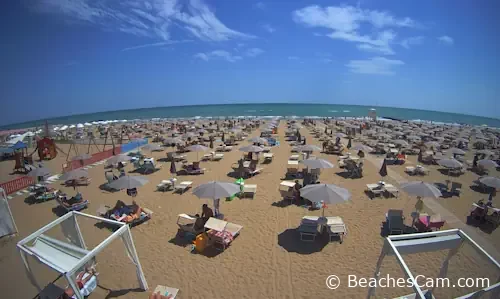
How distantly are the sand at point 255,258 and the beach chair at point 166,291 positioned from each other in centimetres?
19

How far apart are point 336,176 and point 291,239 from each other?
266 inches

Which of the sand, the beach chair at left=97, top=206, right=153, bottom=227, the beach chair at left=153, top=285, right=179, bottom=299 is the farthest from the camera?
the beach chair at left=97, top=206, right=153, bottom=227

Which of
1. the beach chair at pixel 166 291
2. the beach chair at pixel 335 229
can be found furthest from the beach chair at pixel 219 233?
the beach chair at pixel 335 229

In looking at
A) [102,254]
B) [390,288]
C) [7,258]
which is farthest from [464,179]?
[7,258]

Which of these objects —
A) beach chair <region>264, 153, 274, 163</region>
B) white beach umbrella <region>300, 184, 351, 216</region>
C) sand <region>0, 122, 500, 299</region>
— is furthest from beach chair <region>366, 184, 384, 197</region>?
beach chair <region>264, 153, 274, 163</region>

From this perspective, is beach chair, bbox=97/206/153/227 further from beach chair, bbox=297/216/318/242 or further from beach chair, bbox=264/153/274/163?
beach chair, bbox=264/153/274/163

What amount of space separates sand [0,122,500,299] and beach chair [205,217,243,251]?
0.21 m

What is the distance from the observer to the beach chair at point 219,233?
666 cm

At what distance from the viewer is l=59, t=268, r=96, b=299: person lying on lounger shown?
15.7 ft

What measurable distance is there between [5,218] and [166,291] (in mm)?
6649

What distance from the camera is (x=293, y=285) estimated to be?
5.38m

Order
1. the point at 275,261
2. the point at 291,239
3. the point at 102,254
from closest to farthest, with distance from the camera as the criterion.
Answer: the point at 275,261, the point at 102,254, the point at 291,239

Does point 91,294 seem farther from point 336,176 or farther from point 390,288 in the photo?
point 336,176

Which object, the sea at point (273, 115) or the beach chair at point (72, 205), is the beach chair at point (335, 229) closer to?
the beach chair at point (72, 205)
